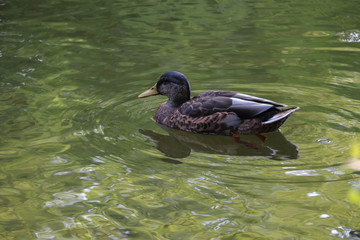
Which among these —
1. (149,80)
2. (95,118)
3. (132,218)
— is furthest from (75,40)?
(132,218)

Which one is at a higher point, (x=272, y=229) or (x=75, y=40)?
(x=75, y=40)

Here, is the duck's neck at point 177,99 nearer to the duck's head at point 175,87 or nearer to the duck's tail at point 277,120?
the duck's head at point 175,87

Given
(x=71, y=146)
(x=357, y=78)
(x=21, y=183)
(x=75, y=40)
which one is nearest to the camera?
(x=21, y=183)

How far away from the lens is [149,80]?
941cm

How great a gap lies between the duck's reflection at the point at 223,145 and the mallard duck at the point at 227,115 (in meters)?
0.10

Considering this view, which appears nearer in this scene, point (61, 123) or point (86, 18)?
point (61, 123)

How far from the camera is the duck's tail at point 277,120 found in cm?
713

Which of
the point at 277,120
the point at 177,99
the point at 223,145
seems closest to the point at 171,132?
the point at 177,99

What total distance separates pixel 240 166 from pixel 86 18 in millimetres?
7923

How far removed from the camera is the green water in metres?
5.33

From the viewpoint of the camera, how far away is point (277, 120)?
23.6 feet

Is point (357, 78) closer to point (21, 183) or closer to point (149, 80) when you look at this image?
point (149, 80)

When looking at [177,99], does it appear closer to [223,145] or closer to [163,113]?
[163,113]

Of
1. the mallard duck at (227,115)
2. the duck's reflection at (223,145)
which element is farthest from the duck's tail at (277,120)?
the duck's reflection at (223,145)
